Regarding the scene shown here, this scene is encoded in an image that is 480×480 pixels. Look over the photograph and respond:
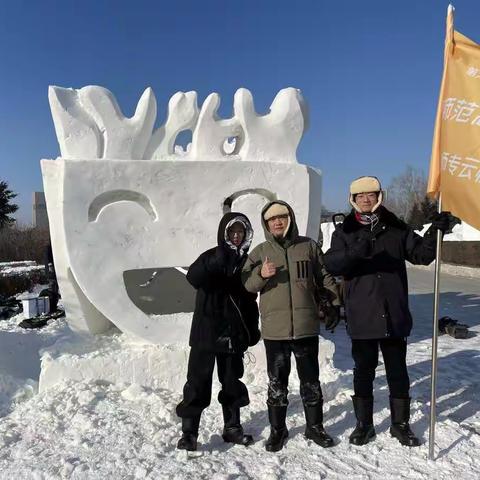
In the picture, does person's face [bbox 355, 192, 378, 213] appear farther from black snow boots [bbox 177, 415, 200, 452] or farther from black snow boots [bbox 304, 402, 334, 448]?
black snow boots [bbox 177, 415, 200, 452]

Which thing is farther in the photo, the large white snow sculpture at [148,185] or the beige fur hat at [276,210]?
the large white snow sculpture at [148,185]

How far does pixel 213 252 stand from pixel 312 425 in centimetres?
131

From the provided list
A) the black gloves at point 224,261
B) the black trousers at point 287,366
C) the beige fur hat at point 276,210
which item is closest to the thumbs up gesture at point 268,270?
the black gloves at point 224,261

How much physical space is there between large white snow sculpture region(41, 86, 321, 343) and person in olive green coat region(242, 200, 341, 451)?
1.68 m

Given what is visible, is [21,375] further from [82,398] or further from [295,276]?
[295,276]

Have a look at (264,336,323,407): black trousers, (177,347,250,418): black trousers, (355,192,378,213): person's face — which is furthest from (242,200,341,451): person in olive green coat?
(355,192,378,213): person's face

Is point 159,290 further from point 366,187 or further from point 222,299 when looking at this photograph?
point 366,187

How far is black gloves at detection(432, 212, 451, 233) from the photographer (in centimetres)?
292

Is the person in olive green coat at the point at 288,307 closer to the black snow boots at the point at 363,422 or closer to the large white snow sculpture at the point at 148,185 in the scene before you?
the black snow boots at the point at 363,422

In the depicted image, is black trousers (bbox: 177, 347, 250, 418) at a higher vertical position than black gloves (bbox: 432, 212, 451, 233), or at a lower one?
lower

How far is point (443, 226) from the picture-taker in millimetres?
2914

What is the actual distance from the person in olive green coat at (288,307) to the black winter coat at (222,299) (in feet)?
0.36

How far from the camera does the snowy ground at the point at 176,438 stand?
114 inches

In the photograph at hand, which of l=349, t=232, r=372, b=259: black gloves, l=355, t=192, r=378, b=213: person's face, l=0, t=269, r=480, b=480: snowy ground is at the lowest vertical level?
l=0, t=269, r=480, b=480: snowy ground
